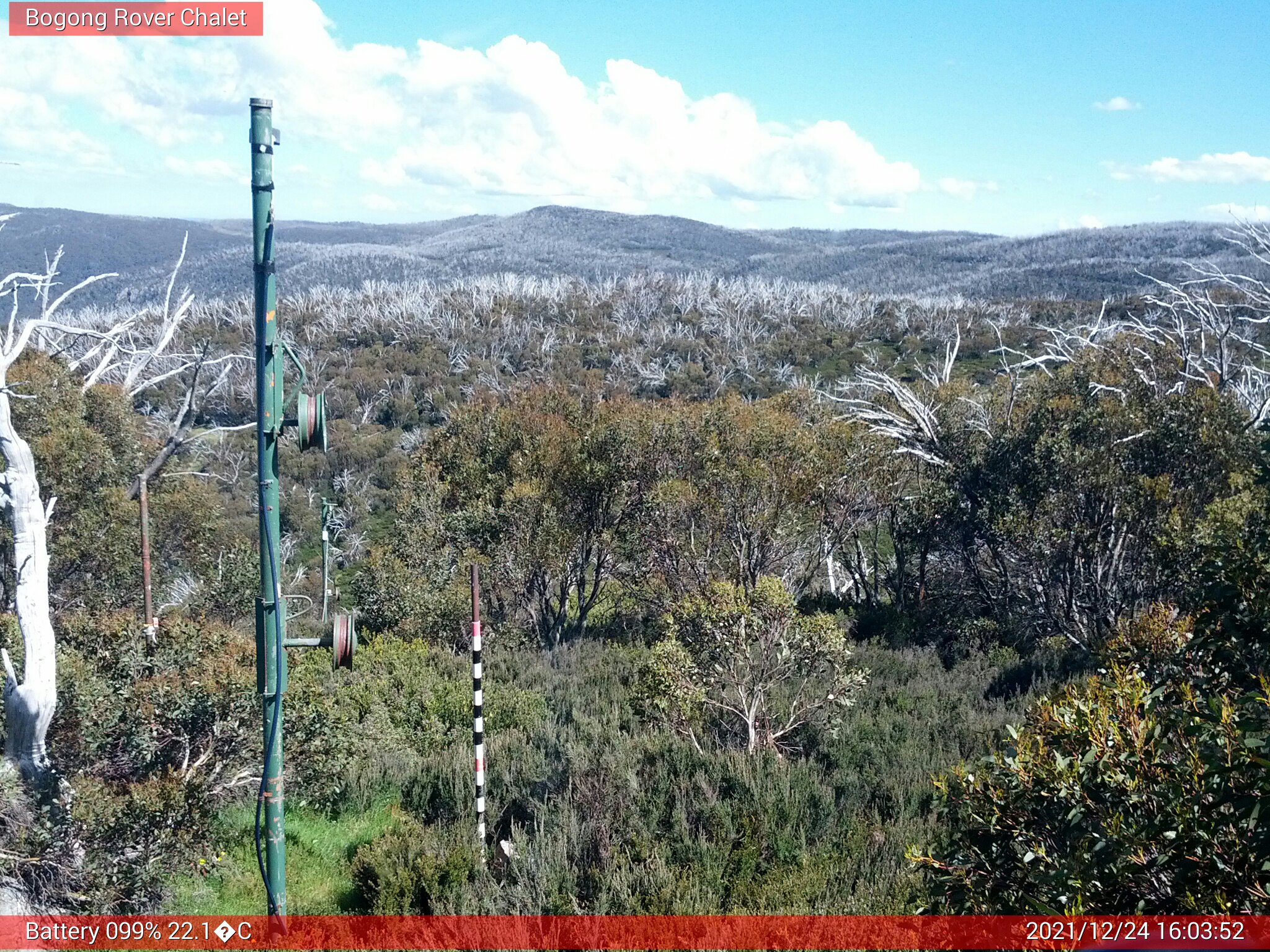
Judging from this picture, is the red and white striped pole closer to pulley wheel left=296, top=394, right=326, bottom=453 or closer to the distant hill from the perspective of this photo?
pulley wheel left=296, top=394, right=326, bottom=453

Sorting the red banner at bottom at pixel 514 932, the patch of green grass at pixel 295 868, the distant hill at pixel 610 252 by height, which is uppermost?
the distant hill at pixel 610 252

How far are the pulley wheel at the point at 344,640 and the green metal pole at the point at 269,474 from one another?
0.32m

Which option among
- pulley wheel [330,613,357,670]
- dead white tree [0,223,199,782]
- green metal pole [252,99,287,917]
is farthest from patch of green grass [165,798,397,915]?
pulley wheel [330,613,357,670]

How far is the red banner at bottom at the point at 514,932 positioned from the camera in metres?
5.20

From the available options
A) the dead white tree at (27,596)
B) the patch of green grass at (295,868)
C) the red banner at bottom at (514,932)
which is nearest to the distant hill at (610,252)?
the dead white tree at (27,596)

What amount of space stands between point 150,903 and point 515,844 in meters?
2.75

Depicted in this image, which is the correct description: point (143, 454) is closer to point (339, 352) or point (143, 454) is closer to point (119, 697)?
point (119, 697)

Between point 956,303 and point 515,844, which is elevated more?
point 956,303

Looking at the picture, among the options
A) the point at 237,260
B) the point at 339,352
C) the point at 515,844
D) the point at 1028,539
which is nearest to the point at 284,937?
the point at 515,844

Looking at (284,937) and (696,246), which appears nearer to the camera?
(284,937)

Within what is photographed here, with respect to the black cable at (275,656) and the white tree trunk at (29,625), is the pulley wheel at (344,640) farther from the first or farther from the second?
the white tree trunk at (29,625)

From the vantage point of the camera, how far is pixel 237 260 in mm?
102688

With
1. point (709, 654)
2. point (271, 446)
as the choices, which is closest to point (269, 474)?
point (271, 446)

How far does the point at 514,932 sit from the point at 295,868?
3.07 metres
